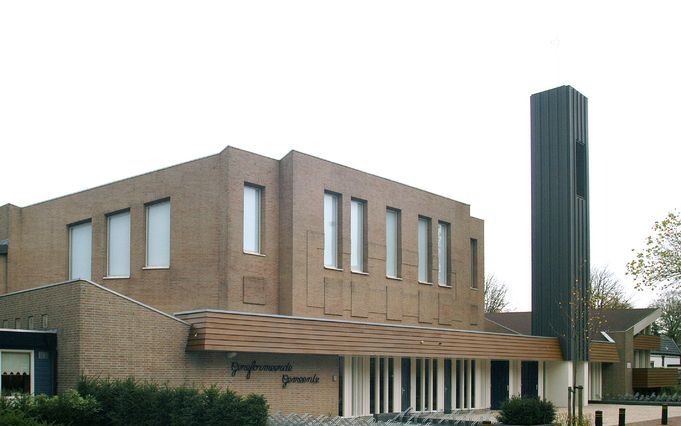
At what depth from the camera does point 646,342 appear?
55375 mm

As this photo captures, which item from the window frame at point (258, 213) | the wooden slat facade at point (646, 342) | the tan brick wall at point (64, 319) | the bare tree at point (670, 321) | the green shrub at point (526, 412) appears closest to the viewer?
the tan brick wall at point (64, 319)

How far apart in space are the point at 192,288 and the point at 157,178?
15.8 ft

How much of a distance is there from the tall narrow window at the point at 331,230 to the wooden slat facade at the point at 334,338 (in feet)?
12.9

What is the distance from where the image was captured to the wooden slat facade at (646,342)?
2144 inches

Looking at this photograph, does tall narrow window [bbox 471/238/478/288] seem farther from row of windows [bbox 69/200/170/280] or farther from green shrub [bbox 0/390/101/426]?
green shrub [bbox 0/390/101/426]

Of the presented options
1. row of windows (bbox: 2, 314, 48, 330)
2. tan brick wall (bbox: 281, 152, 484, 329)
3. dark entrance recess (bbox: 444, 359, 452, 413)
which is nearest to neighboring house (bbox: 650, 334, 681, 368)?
tan brick wall (bbox: 281, 152, 484, 329)

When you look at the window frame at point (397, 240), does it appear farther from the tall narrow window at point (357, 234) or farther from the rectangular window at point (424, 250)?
the rectangular window at point (424, 250)

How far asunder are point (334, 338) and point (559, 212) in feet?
59.6

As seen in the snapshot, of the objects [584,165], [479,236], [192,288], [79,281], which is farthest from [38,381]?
[584,165]

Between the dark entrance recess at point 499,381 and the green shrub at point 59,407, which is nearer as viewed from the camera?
the green shrub at point 59,407

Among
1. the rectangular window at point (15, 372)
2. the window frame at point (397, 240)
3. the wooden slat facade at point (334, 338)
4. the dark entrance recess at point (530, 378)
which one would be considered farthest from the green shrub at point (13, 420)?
the dark entrance recess at point (530, 378)

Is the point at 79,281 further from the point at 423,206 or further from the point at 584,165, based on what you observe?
the point at 584,165

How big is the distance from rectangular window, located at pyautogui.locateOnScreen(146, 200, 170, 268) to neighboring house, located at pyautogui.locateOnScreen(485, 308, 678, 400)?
22125 mm

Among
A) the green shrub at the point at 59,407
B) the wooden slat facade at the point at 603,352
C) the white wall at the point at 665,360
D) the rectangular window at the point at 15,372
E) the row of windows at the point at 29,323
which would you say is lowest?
the white wall at the point at 665,360
